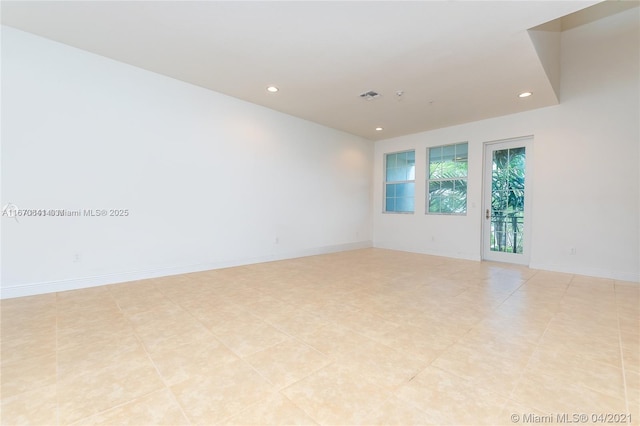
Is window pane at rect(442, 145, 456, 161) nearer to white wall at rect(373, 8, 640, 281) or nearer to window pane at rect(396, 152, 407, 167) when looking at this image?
white wall at rect(373, 8, 640, 281)

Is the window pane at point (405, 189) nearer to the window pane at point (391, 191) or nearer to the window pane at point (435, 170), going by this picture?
the window pane at point (391, 191)

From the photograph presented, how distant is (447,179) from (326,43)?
425 centimetres

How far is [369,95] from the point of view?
429cm

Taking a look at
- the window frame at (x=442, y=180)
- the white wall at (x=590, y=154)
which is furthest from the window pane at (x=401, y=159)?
the white wall at (x=590, y=154)

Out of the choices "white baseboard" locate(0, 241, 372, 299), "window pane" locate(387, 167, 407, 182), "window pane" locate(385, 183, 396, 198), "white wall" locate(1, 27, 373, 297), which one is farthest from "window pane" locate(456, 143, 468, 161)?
"white baseboard" locate(0, 241, 372, 299)

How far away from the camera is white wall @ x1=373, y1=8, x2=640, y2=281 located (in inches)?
158

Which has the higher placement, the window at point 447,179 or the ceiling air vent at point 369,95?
the ceiling air vent at point 369,95

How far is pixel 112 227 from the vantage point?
3.51 metres

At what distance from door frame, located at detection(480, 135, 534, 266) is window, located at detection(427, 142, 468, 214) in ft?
1.21

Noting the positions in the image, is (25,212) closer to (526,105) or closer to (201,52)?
Answer: (201,52)

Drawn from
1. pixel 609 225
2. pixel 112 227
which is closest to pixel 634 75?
pixel 609 225

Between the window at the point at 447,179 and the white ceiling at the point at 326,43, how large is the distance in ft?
4.93

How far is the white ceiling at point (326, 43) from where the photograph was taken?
8.16 ft

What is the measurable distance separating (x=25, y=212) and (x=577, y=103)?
306 inches
